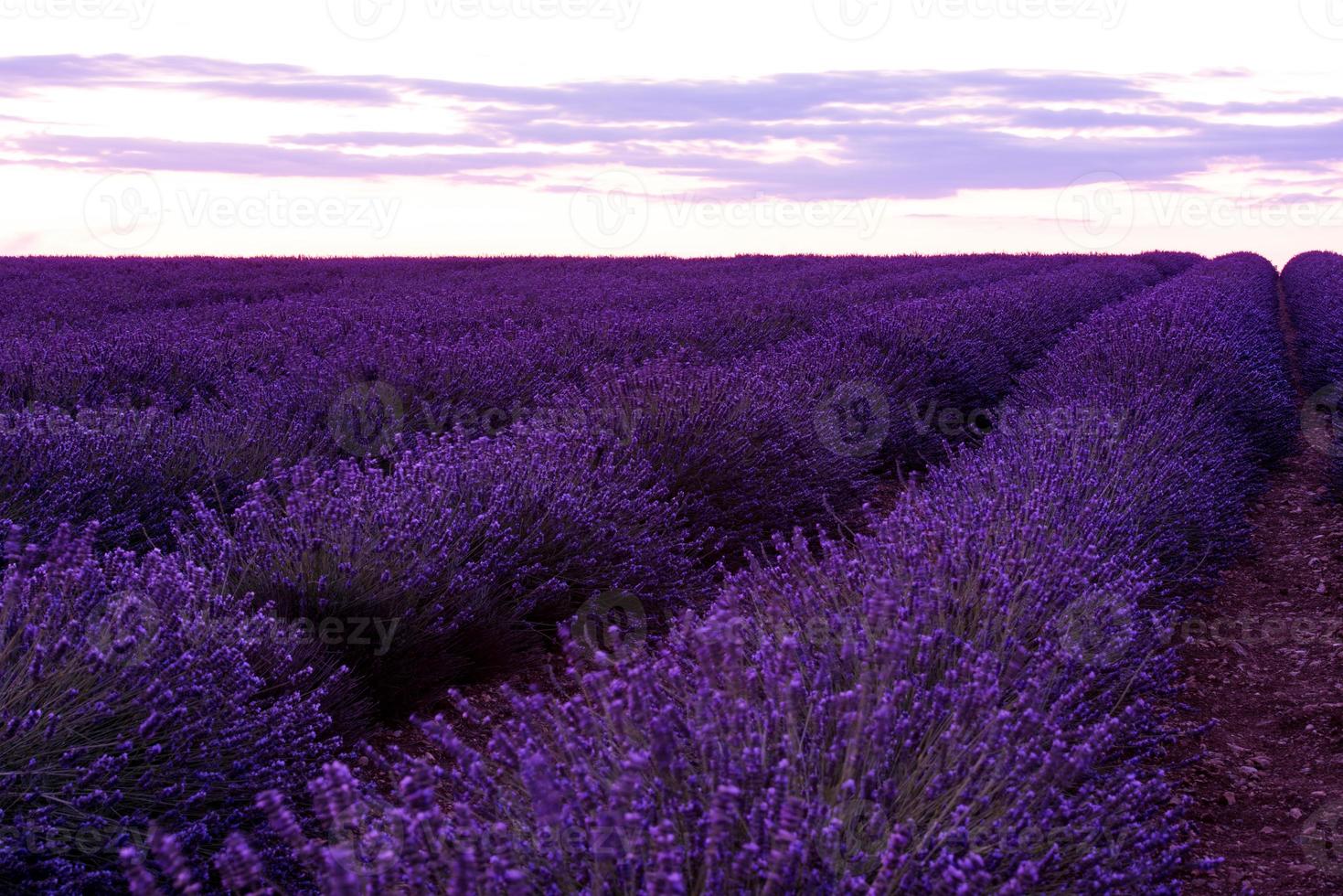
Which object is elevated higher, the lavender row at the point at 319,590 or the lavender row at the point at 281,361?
the lavender row at the point at 281,361

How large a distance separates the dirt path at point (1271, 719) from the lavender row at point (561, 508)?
1.41 metres

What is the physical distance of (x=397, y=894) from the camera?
1543 mm

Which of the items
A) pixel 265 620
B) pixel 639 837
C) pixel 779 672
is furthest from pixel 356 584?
pixel 639 837

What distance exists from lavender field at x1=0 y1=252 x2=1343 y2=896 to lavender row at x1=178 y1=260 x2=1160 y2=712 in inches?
0.8

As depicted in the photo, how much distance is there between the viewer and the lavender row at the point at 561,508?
127 inches

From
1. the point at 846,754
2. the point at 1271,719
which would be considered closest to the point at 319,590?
the point at 846,754

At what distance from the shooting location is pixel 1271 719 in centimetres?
341

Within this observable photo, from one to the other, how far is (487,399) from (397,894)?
180 inches

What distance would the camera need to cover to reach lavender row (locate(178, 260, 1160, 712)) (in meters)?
3.23

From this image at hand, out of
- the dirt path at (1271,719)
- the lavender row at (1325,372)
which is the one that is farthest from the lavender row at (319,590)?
the lavender row at (1325,372)

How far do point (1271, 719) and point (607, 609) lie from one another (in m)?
2.07

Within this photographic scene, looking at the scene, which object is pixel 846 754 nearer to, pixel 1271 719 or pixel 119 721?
pixel 119 721

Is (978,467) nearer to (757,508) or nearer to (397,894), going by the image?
(757,508)

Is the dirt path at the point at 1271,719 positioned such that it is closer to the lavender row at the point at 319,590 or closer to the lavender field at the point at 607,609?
the lavender field at the point at 607,609
